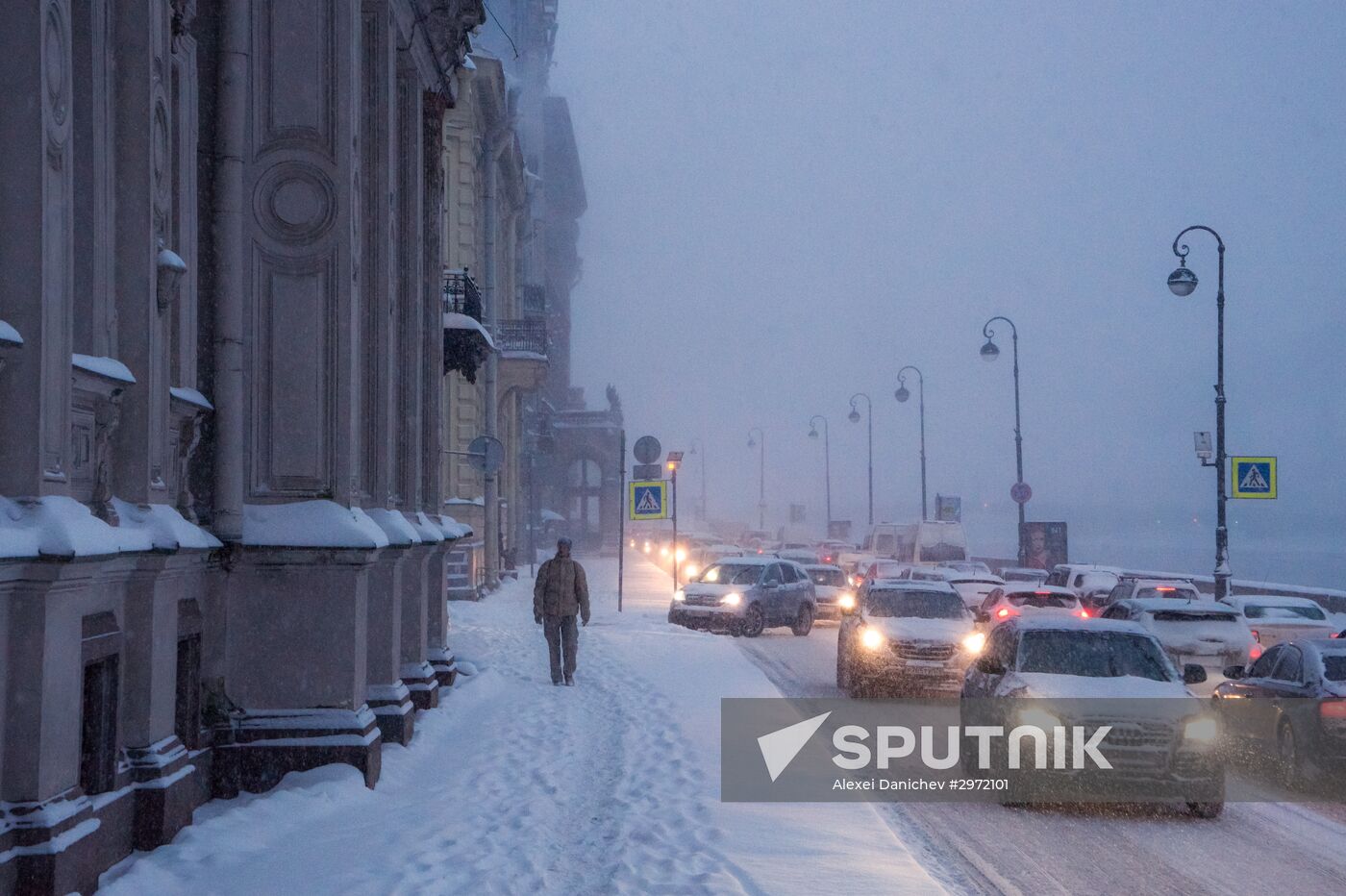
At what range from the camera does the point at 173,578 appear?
29.6 feet

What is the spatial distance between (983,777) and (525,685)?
7.22 meters

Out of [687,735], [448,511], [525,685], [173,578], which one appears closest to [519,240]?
[448,511]

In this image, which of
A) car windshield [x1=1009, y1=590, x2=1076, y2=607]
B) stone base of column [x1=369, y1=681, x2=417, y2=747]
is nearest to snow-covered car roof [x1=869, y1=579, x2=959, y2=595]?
car windshield [x1=1009, y1=590, x2=1076, y2=607]

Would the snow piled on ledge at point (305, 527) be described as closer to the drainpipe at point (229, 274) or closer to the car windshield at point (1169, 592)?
the drainpipe at point (229, 274)

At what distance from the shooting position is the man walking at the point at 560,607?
17.8 metres

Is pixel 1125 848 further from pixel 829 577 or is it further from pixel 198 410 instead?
pixel 829 577

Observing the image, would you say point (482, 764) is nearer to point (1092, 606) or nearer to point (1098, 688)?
point (1098, 688)

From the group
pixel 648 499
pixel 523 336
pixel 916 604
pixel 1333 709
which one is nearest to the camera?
pixel 1333 709

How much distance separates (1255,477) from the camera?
31609 millimetres

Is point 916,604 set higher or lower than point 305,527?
lower

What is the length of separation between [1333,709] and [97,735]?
9920 mm

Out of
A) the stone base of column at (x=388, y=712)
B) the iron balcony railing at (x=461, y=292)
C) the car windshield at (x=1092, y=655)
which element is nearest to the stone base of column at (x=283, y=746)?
the stone base of column at (x=388, y=712)

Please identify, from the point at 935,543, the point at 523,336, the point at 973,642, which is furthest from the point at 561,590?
the point at 935,543

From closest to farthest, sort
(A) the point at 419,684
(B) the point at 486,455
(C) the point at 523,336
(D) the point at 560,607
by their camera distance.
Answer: (A) the point at 419,684 → (D) the point at 560,607 → (B) the point at 486,455 → (C) the point at 523,336
